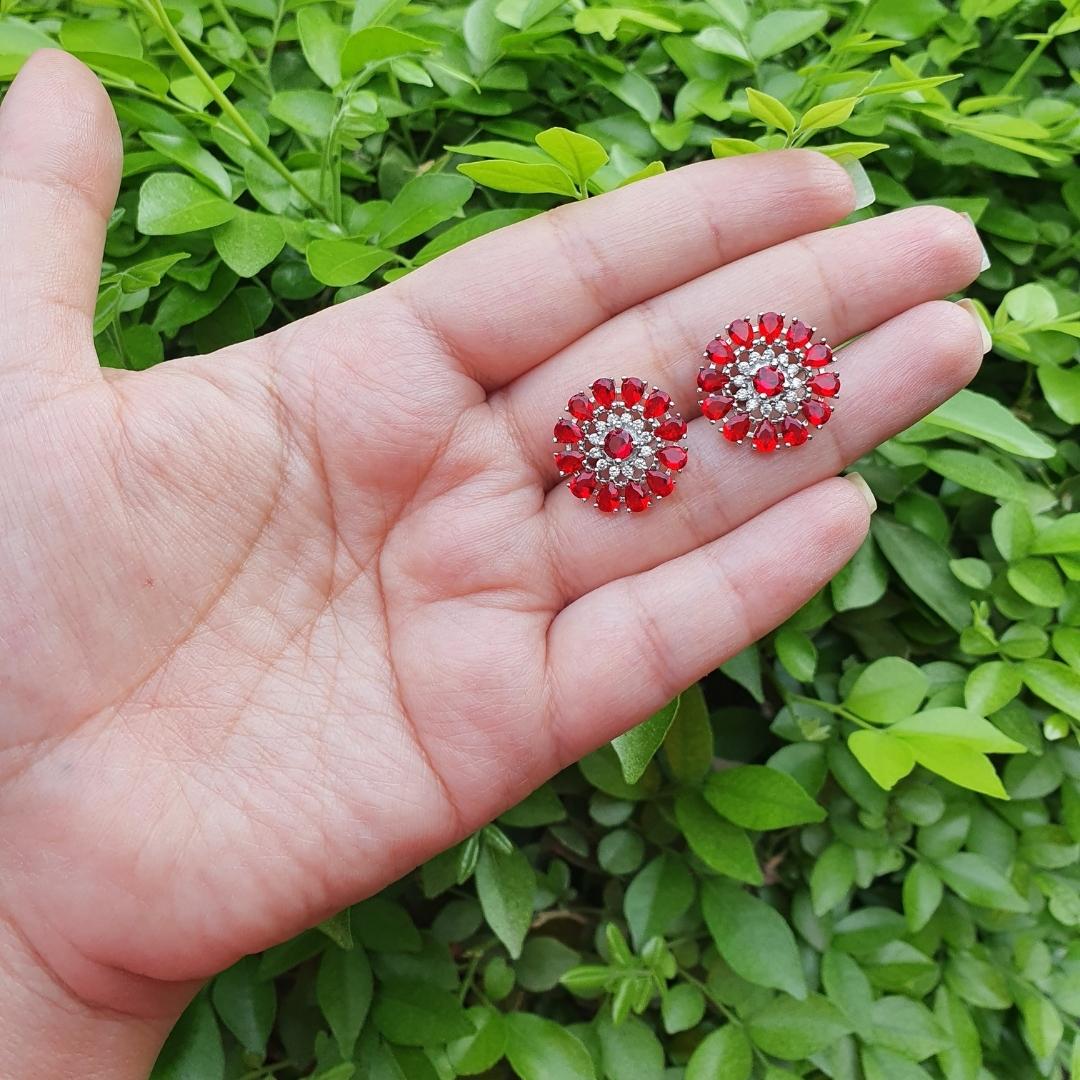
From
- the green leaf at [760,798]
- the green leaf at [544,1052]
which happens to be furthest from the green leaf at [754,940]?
the green leaf at [544,1052]

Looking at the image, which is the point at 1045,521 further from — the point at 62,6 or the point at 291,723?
the point at 62,6

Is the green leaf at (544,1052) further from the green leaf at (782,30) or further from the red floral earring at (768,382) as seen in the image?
the green leaf at (782,30)

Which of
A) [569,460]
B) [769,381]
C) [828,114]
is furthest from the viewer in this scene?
[569,460]

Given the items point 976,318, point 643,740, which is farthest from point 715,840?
point 976,318

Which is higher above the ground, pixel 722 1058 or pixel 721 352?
pixel 721 352

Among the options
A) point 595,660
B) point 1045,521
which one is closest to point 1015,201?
point 1045,521

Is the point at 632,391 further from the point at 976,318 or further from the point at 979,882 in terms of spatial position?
the point at 979,882

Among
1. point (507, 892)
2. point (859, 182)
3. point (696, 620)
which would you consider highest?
point (859, 182)

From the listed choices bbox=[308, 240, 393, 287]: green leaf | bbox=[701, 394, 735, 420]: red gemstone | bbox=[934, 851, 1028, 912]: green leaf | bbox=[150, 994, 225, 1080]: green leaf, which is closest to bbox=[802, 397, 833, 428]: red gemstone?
bbox=[701, 394, 735, 420]: red gemstone
